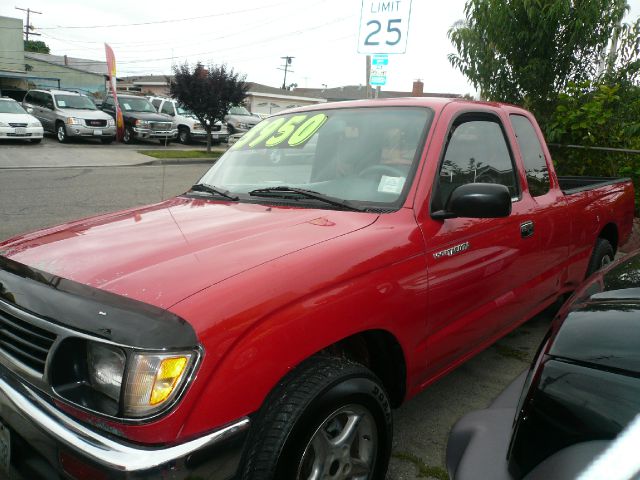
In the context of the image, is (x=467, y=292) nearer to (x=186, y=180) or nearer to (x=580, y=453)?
(x=580, y=453)

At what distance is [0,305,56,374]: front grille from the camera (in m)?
1.81

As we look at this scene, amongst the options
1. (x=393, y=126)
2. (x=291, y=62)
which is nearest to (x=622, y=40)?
(x=393, y=126)

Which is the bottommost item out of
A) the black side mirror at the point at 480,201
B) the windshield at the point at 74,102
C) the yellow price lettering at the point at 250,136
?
the black side mirror at the point at 480,201

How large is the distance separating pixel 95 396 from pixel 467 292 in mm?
1796

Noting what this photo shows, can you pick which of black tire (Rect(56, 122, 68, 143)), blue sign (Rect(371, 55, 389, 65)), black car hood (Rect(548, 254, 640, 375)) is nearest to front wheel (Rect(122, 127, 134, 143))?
black tire (Rect(56, 122, 68, 143))

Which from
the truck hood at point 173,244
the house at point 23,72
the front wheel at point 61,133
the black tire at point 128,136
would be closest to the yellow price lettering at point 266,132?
the truck hood at point 173,244

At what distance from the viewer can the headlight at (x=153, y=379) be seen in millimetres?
1597

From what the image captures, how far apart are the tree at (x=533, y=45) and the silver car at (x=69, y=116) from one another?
1519cm

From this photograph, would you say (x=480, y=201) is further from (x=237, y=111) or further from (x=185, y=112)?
(x=237, y=111)

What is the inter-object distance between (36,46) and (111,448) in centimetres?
8512

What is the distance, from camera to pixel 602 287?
70.5 inches

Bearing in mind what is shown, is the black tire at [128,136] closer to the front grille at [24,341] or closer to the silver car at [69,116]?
the silver car at [69,116]

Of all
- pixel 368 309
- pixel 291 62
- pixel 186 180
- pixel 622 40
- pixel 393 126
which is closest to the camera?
pixel 368 309

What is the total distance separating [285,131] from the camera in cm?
336
